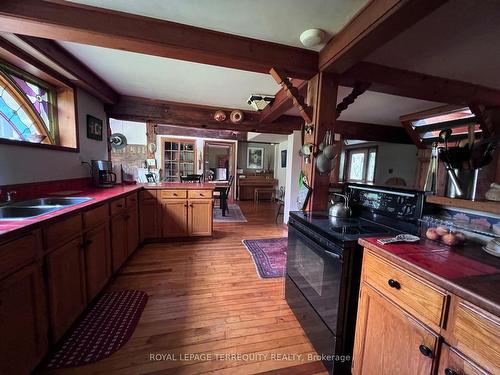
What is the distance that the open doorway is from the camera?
725 centimetres

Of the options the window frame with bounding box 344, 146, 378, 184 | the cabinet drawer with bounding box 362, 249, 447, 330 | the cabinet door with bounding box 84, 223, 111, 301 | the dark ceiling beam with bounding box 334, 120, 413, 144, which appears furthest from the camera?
the window frame with bounding box 344, 146, 378, 184

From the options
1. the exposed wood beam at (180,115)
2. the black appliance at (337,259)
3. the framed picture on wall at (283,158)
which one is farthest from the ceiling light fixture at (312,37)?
the framed picture on wall at (283,158)

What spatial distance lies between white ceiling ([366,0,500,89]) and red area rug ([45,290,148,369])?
2879 mm

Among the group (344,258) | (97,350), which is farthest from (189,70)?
(97,350)

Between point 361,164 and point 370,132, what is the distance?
101 inches

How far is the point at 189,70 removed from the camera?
225 centimetres

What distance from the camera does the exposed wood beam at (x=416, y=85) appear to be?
1918 mm

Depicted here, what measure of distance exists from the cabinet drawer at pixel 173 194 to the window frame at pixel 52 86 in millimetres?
1113

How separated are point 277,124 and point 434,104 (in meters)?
2.32

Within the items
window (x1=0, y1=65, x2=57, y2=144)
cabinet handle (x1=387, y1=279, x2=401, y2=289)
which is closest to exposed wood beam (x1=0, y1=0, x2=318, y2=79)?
window (x1=0, y1=65, x2=57, y2=144)

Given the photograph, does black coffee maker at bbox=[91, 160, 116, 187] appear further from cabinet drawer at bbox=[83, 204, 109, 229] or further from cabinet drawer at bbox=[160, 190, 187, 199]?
cabinet drawer at bbox=[83, 204, 109, 229]

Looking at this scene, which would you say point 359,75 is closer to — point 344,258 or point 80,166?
point 344,258

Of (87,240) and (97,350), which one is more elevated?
(87,240)

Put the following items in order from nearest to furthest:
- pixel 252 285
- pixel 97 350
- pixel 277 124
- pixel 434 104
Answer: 1. pixel 97 350
2. pixel 252 285
3. pixel 434 104
4. pixel 277 124
